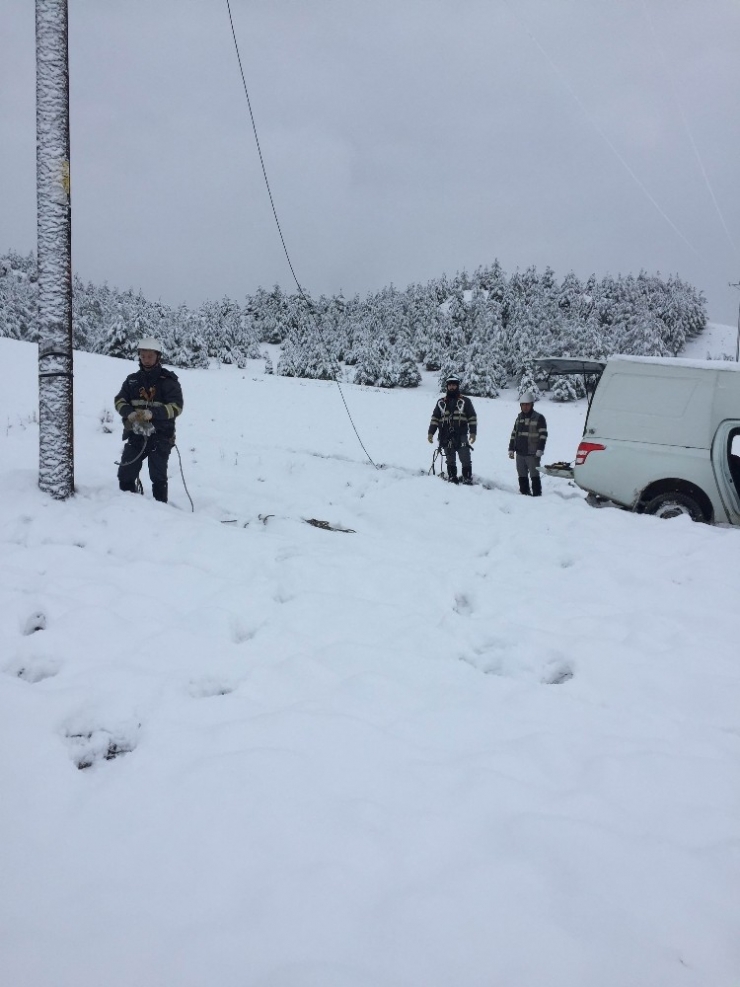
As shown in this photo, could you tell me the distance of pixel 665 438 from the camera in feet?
24.1

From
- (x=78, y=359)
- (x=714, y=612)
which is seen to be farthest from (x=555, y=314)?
(x=714, y=612)

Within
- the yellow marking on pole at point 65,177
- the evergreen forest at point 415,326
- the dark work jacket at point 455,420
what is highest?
the evergreen forest at point 415,326

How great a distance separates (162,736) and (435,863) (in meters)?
1.41

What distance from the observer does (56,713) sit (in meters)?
2.75

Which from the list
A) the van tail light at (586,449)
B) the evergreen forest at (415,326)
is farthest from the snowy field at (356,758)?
the evergreen forest at (415,326)

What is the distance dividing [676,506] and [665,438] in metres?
0.92

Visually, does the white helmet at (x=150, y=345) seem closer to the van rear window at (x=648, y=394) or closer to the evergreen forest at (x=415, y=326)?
the van rear window at (x=648, y=394)

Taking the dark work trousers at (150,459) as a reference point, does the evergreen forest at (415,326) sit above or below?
above

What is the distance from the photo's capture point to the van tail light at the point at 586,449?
764 cm

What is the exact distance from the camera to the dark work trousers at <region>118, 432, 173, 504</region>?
675cm

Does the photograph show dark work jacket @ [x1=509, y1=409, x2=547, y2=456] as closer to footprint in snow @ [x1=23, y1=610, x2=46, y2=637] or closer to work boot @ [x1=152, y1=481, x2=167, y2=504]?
work boot @ [x1=152, y1=481, x2=167, y2=504]

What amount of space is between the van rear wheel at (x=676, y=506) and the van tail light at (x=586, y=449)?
39.0 inches

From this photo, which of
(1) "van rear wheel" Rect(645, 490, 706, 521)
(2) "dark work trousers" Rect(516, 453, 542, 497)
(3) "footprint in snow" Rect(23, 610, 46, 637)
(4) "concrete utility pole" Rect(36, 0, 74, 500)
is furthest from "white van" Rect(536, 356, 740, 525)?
(3) "footprint in snow" Rect(23, 610, 46, 637)

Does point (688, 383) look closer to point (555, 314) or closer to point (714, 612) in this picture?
point (714, 612)
